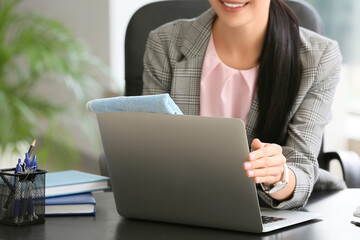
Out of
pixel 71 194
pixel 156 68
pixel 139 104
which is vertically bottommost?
pixel 71 194

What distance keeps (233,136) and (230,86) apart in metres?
0.69

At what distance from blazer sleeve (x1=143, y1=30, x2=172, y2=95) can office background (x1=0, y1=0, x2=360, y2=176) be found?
139 centimetres

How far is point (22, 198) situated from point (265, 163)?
417 millimetres

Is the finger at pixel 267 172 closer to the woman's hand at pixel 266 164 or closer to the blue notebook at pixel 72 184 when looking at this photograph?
the woman's hand at pixel 266 164

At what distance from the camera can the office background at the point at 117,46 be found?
3.11 m

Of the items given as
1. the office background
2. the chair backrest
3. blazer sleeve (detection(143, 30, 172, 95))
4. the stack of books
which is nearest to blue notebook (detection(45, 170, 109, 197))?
the stack of books

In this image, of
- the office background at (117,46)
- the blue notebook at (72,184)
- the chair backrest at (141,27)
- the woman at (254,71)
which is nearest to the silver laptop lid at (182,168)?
the blue notebook at (72,184)

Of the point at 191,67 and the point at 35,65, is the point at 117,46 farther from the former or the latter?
the point at 191,67

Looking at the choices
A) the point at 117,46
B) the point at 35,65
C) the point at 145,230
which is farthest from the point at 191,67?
the point at 117,46

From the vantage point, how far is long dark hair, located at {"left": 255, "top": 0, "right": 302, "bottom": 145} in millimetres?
1539

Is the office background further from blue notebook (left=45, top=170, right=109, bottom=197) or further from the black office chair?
blue notebook (left=45, top=170, right=109, bottom=197)

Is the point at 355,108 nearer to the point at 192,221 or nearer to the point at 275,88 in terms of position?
the point at 275,88

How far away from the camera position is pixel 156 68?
1.70m

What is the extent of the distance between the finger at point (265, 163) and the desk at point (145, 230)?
0.36 feet
